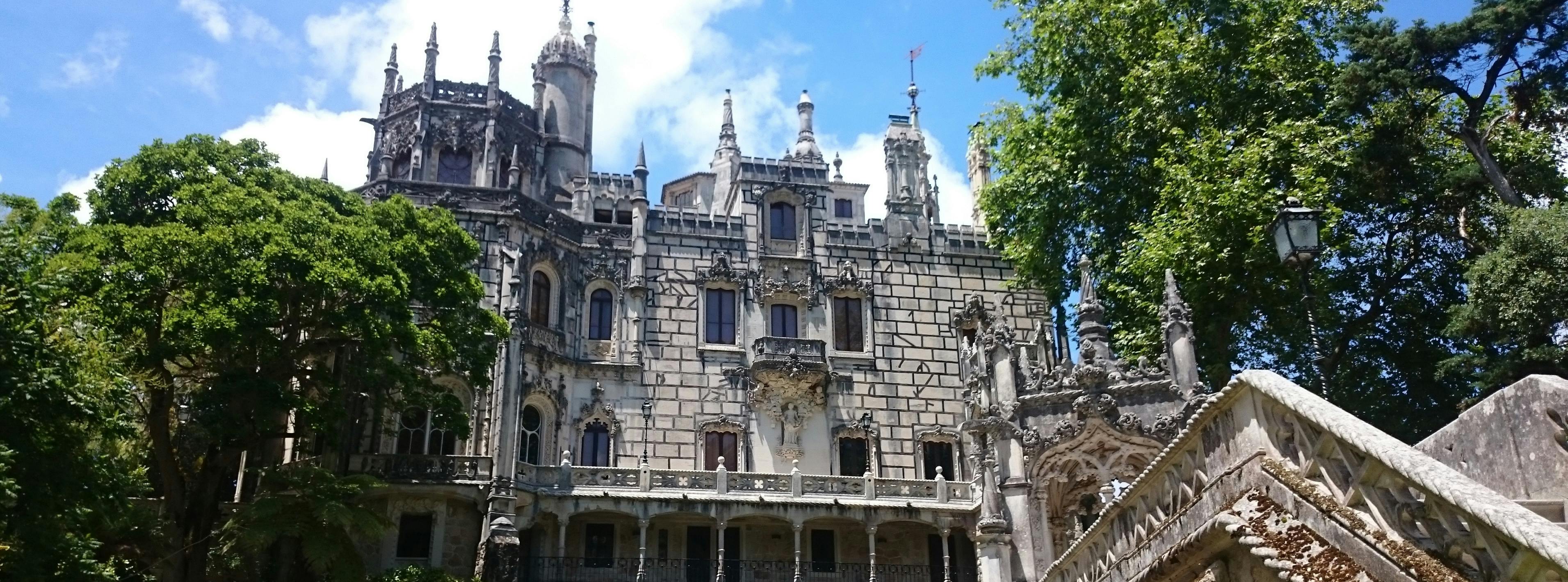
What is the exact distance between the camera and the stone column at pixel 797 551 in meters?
26.8

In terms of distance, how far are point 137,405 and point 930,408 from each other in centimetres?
1817

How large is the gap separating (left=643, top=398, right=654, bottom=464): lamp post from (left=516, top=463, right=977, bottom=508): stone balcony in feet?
4.42

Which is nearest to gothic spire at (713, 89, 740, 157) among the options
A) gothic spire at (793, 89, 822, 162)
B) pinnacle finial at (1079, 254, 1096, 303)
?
gothic spire at (793, 89, 822, 162)

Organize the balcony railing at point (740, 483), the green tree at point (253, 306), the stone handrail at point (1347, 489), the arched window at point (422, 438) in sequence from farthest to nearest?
the arched window at point (422, 438) → the balcony railing at point (740, 483) → the green tree at point (253, 306) → the stone handrail at point (1347, 489)

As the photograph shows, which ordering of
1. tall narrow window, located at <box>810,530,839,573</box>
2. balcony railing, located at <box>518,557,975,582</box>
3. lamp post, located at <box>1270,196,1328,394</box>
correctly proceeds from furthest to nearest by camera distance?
tall narrow window, located at <box>810,530,839,573</box> → balcony railing, located at <box>518,557,975,582</box> → lamp post, located at <box>1270,196,1328,394</box>

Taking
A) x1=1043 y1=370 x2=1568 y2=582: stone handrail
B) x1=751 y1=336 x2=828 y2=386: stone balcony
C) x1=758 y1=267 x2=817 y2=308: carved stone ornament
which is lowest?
x1=1043 y1=370 x2=1568 y2=582: stone handrail

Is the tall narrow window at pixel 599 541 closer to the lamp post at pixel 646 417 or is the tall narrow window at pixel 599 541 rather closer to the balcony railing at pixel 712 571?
the balcony railing at pixel 712 571

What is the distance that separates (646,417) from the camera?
97.6 feet

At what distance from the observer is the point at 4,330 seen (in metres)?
13.2

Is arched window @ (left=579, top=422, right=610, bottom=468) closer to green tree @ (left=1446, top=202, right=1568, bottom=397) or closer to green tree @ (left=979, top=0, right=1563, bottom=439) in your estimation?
green tree @ (left=979, top=0, right=1563, bottom=439)

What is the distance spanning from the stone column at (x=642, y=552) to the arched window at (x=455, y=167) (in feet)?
35.8

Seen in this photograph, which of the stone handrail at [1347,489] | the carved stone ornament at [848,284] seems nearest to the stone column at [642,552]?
the carved stone ornament at [848,284]

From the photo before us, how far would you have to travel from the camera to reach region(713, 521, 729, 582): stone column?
26219 millimetres

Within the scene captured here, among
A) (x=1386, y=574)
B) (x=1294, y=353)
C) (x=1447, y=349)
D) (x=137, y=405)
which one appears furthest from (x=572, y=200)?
(x=1386, y=574)
